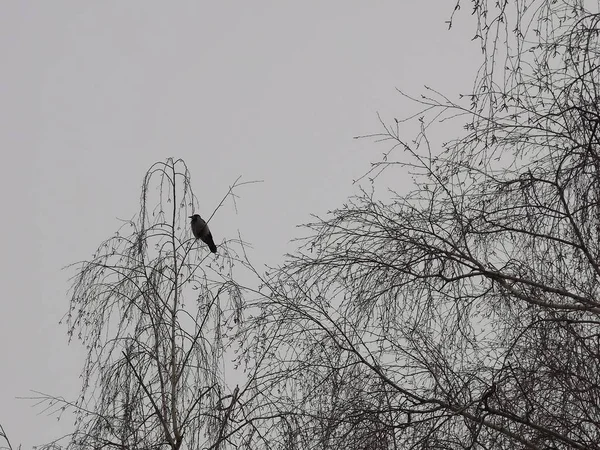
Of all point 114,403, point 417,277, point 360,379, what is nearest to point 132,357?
point 114,403

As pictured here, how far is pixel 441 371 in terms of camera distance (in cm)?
364

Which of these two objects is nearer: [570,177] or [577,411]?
[577,411]

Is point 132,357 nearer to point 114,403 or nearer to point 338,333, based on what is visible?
point 114,403

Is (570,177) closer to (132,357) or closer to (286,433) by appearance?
(286,433)

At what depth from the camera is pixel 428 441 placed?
323cm

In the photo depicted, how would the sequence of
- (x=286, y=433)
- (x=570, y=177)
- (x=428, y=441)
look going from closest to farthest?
1. (x=428, y=441)
2. (x=570, y=177)
3. (x=286, y=433)

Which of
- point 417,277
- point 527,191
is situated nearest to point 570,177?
point 527,191

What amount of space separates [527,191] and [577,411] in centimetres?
104

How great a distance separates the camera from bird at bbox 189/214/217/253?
505cm

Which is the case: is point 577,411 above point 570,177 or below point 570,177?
below

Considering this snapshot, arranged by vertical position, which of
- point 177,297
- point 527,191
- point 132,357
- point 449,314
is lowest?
point 449,314

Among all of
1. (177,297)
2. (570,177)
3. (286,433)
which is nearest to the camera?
(570,177)

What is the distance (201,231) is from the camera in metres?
5.14

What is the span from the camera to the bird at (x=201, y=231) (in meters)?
5.05
